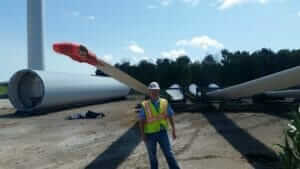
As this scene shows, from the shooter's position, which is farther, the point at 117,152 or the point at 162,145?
the point at 117,152

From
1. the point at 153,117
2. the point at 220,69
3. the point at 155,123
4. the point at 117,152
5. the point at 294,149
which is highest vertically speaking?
the point at 220,69

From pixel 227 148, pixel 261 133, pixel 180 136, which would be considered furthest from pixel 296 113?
pixel 261 133

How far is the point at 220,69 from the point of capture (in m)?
42.5

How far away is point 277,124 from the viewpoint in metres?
9.68

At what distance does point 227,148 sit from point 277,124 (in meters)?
4.58

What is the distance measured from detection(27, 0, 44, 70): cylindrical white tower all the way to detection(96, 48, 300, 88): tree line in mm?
13345

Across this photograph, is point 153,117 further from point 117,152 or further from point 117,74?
point 117,74

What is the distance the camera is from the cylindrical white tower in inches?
1036

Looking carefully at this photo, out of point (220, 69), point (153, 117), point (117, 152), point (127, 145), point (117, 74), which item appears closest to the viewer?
point (153, 117)

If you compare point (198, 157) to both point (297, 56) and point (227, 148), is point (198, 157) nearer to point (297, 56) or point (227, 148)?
point (227, 148)

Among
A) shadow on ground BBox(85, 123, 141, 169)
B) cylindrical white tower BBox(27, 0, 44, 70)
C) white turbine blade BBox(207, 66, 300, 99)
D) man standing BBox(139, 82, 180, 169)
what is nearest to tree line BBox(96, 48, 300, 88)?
cylindrical white tower BBox(27, 0, 44, 70)

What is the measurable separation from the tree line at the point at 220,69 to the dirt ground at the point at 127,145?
28495 millimetres

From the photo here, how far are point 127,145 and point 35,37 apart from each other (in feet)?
82.6

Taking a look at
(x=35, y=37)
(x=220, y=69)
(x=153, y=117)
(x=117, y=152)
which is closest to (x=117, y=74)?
(x=117, y=152)
